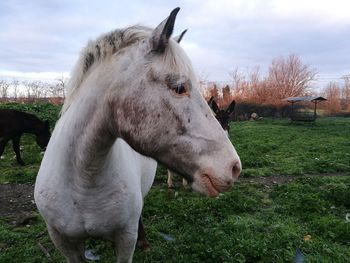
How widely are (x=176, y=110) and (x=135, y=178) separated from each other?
1.00 meters

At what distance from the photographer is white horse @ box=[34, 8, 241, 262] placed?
5.29 ft

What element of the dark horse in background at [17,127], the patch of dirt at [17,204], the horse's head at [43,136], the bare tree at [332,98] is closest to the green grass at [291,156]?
the patch of dirt at [17,204]

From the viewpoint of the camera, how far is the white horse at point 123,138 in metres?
1.61

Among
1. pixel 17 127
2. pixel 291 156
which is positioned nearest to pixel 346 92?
pixel 291 156

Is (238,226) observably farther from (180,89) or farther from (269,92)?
(269,92)

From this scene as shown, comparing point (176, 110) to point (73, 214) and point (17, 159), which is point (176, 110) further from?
point (17, 159)

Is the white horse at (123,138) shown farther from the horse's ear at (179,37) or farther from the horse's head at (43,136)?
the horse's head at (43,136)

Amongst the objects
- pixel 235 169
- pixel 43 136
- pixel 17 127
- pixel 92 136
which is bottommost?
pixel 43 136

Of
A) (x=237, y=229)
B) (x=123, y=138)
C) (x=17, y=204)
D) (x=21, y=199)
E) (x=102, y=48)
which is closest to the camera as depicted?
(x=123, y=138)

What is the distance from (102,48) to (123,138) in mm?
536

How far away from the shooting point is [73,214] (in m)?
2.21

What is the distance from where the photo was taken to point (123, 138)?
5.81ft

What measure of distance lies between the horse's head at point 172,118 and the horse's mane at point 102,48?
0.60 feet

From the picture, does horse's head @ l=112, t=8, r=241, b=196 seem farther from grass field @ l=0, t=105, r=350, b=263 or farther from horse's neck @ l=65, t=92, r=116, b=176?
grass field @ l=0, t=105, r=350, b=263
